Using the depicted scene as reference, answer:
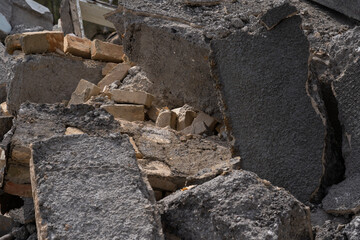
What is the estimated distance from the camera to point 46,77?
512 cm

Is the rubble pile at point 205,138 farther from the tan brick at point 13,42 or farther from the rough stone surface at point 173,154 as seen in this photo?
the tan brick at point 13,42

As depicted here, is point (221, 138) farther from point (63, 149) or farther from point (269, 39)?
point (63, 149)

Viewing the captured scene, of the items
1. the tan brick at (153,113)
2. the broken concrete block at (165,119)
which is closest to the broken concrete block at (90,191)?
the broken concrete block at (165,119)

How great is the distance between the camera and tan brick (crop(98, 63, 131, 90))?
5141 mm

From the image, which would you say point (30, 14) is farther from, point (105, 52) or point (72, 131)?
point (72, 131)

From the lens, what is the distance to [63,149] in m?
2.45

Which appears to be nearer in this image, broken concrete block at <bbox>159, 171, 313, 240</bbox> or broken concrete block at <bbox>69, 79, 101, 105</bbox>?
broken concrete block at <bbox>159, 171, 313, 240</bbox>

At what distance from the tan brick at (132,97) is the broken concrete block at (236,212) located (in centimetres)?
213

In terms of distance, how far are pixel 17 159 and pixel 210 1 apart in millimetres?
1932

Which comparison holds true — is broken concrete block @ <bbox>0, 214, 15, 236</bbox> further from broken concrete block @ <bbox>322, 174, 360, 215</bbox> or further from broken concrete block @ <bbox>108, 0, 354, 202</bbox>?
broken concrete block @ <bbox>322, 174, 360, 215</bbox>

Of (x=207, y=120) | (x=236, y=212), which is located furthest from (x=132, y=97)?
(x=236, y=212)

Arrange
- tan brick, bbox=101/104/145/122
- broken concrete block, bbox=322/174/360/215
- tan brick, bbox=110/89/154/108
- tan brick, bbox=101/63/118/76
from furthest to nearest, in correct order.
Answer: tan brick, bbox=101/63/118/76 < tan brick, bbox=110/89/154/108 < tan brick, bbox=101/104/145/122 < broken concrete block, bbox=322/174/360/215

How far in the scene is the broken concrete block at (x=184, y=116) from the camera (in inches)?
167

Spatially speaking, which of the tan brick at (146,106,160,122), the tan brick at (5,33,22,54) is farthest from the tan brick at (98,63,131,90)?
the tan brick at (5,33,22,54)
